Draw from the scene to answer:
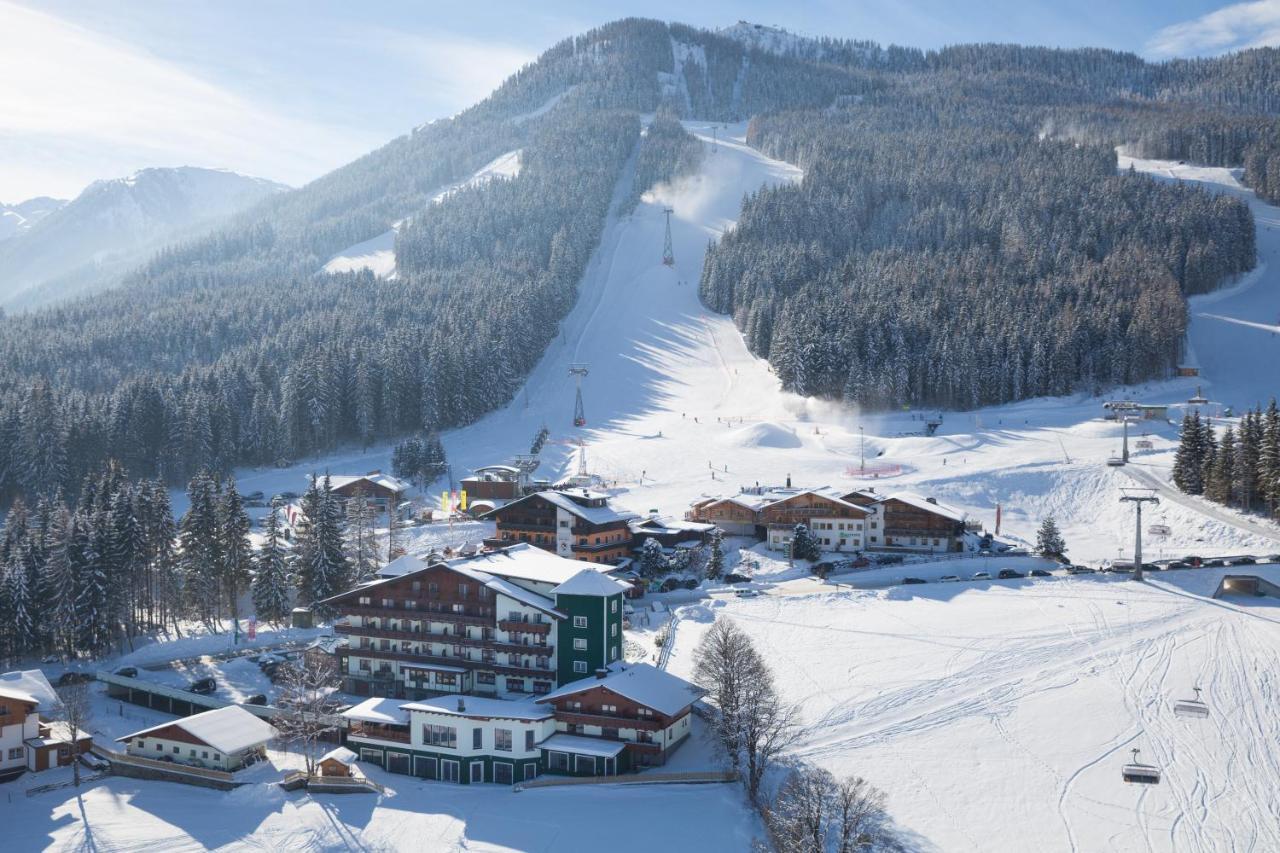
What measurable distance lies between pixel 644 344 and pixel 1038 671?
314ft

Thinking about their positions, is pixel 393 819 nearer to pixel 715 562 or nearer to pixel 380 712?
pixel 380 712

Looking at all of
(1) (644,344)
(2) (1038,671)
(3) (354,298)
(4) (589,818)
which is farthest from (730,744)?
(3) (354,298)

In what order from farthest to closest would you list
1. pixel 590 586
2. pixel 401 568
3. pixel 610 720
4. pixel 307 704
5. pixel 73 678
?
1. pixel 73 678
2. pixel 401 568
3. pixel 590 586
4. pixel 307 704
5. pixel 610 720

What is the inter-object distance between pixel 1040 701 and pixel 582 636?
63.3ft

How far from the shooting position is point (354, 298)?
14725 centimetres

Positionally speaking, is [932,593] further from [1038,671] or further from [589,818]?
[589,818]

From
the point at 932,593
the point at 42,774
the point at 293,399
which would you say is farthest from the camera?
the point at 293,399

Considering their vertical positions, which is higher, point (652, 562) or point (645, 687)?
point (645, 687)

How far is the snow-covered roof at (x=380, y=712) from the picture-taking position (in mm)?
43031

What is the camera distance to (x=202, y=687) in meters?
49.7

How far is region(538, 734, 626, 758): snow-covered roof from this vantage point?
40531 millimetres

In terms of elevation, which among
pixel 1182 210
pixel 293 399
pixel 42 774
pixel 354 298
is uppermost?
pixel 1182 210

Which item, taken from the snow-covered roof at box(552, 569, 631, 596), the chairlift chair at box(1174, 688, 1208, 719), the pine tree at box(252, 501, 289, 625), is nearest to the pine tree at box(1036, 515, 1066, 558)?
the chairlift chair at box(1174, 688, 1208, 719)

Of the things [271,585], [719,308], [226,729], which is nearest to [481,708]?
[226,729]
